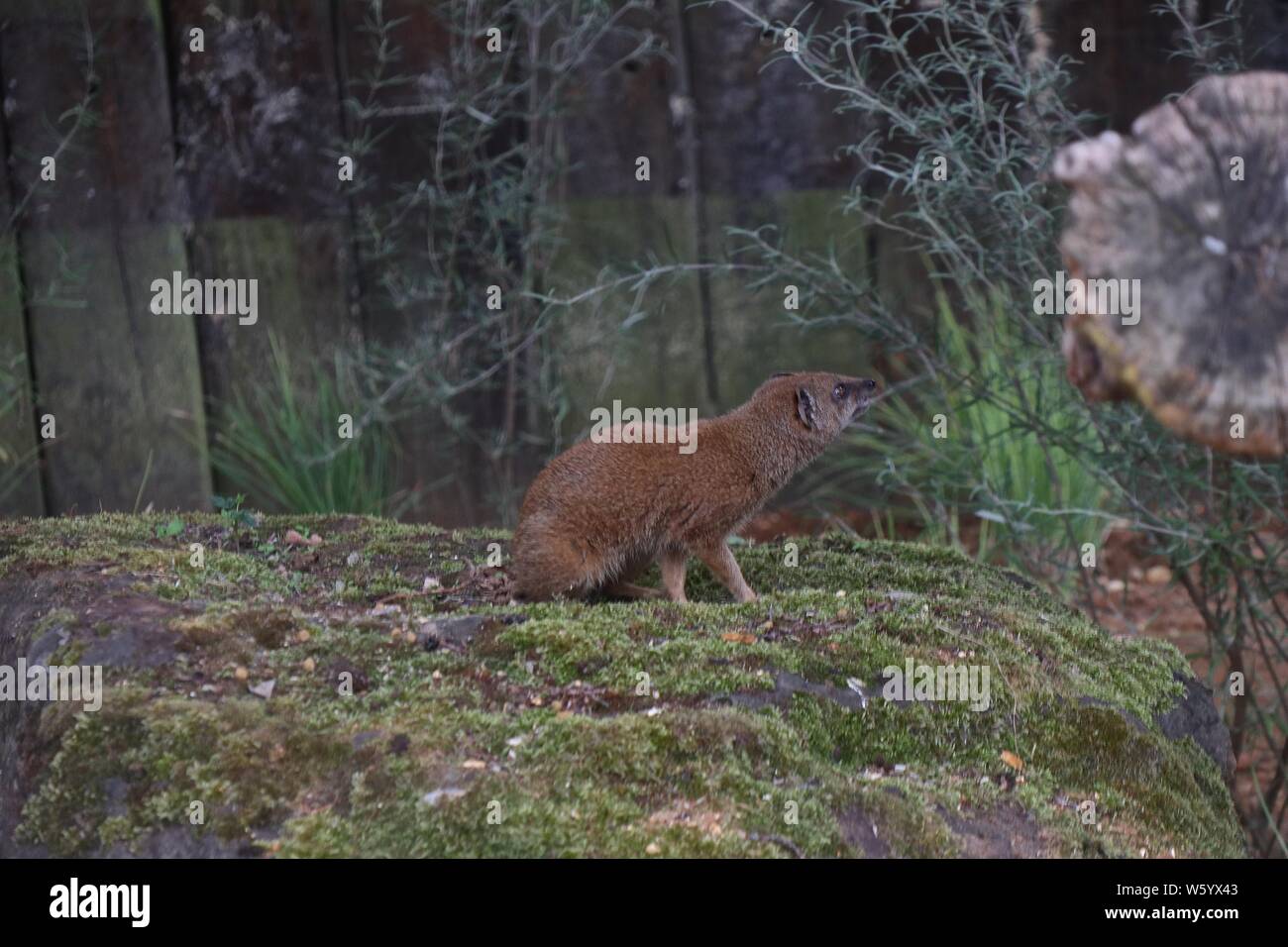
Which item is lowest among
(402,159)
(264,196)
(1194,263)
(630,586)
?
(630,586)

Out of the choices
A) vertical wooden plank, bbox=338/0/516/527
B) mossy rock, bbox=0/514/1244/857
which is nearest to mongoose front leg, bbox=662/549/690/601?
Result: mossy rock, bbox=0/514/1244/857

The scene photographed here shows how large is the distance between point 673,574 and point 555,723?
4.58 feet

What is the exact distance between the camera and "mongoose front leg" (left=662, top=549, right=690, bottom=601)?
446 centimetres

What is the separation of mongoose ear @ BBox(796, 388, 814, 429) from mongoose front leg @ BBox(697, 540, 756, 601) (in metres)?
0.55

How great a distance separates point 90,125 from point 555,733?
4386 millimetres

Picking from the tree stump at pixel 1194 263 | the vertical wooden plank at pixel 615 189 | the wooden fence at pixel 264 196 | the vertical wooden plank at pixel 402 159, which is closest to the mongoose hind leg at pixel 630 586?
the wooden fence at pixel 264 196

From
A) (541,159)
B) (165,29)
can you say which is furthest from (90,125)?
(541,159)

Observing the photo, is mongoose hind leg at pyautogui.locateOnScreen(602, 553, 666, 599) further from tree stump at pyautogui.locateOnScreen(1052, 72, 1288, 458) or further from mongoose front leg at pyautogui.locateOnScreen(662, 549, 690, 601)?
tree stump at pyautogui.locateOnScreen(1052, 72, 1288, 458)

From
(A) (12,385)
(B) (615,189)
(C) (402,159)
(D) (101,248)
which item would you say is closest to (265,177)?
(C) (402,159)

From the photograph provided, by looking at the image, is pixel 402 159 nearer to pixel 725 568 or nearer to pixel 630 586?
pixel 630 586

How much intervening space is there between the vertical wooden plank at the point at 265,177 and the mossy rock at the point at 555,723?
2398 mm

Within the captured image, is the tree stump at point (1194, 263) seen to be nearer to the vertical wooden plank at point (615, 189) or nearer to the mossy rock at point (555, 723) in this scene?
the mossy rock at point (555, 723)

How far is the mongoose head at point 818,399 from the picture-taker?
15.3 feet

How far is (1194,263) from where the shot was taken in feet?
9.00
